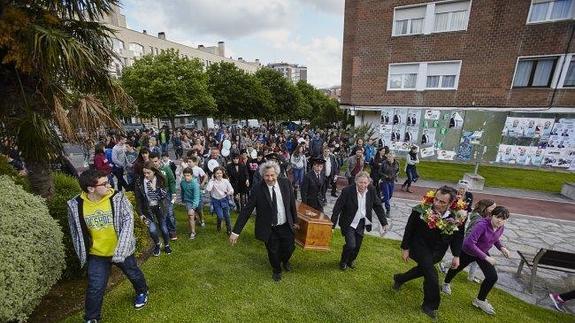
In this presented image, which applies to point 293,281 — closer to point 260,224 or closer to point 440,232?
point 260,224

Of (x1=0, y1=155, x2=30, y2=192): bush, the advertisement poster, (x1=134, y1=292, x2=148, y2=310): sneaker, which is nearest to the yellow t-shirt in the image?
(x1=134, y1=292, x2=148, y2=310): sneaker

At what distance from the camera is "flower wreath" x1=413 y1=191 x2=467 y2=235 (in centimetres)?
374

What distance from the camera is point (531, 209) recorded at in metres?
9.85

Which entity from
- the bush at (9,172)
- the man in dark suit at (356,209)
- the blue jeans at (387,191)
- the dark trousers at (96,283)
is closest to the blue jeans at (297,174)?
the blue jeans at (387,191)

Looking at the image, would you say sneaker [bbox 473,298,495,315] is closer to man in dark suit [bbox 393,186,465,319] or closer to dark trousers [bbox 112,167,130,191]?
man in dark suit [bbox 393,186,465,319]

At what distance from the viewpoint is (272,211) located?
447 centimetres

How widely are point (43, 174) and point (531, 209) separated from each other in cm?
1387

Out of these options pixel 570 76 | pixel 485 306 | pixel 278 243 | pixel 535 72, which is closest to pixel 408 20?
pixel 535 72

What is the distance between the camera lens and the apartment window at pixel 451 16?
15703mm

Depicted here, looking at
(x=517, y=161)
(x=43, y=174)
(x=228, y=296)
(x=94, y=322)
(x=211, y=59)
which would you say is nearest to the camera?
(x=94, y=322)

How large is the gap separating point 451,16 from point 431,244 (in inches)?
668

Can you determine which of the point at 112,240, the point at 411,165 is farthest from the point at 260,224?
the point at 411,165

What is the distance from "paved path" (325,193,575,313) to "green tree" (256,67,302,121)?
25212 mm

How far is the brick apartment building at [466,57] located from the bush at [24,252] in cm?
1774
